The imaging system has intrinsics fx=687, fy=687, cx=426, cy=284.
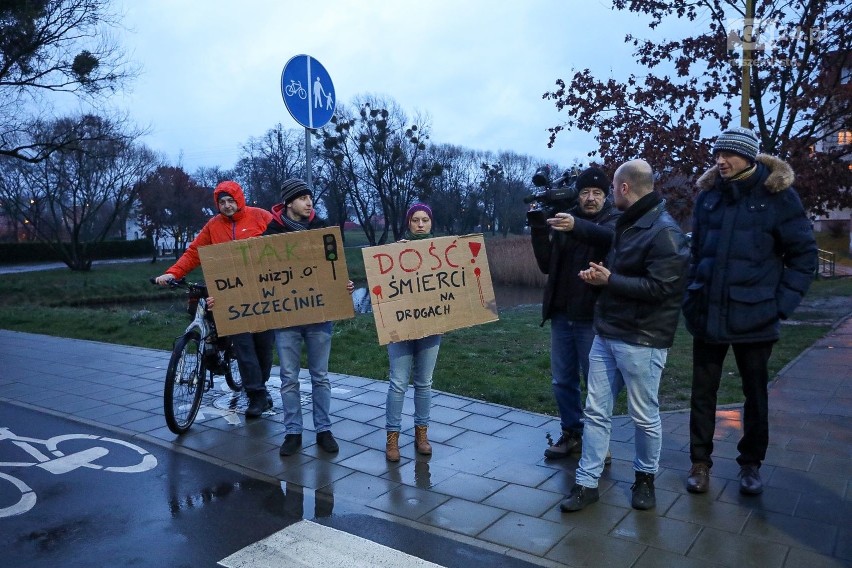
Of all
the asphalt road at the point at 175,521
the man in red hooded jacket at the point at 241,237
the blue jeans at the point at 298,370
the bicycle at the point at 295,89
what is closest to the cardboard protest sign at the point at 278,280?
the blue jeans at the point at 298,370

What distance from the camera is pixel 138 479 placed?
187 inches

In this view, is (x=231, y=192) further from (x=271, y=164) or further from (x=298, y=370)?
(x=271, y=164)

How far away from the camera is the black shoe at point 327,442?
5.23 meters

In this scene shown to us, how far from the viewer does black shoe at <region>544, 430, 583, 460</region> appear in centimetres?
497

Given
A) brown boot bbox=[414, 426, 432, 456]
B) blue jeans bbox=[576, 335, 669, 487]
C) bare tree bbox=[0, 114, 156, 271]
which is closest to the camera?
blue jeans bbox=[576, 335, 669, 487]

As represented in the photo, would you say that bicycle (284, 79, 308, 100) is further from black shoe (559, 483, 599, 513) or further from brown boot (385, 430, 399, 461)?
black shoe (559, 483, 599, 513)

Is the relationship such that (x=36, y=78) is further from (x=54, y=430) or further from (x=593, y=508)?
(x=593, y=508)

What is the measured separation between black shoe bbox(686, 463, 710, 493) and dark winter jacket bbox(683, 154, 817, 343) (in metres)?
0.85

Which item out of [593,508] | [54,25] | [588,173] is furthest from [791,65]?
[54,25]

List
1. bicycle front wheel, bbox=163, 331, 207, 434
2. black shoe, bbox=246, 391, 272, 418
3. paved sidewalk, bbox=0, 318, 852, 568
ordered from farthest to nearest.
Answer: black shoe, bbox=246, 391, 272, 418, bicycle front wheel, bbox=163, 331, 207, 434, paved sidewalk, bbox=0, 318, 852, 568

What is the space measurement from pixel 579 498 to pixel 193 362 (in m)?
3.50

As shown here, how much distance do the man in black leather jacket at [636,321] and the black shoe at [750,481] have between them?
2.07ft

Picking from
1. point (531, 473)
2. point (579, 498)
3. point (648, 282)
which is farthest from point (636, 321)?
point (531, 473)

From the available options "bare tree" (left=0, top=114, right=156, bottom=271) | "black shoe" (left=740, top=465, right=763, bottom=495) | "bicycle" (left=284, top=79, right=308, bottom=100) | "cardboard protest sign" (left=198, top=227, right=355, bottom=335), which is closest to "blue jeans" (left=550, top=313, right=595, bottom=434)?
"black shoe" (left=740, top=465, right=763, bottom=495)
